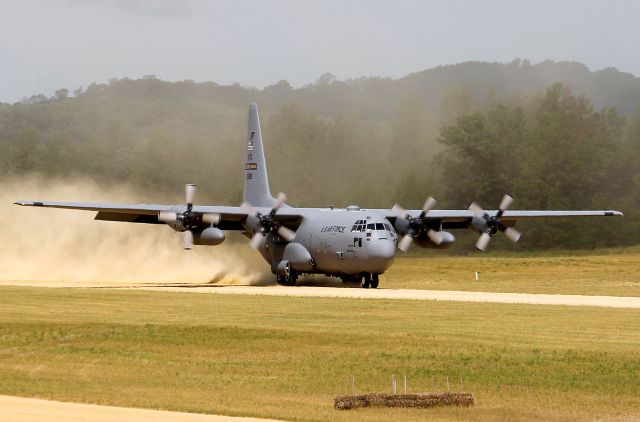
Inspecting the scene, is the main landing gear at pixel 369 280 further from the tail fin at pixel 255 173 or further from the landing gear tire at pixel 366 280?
the tail fin at pixel 255 173

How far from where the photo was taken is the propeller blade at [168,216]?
51.7 m

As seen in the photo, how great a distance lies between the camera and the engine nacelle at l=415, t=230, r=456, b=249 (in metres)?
52.8

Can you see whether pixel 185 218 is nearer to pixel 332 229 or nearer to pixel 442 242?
pixel 332 229

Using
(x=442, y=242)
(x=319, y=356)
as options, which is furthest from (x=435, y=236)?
(x=319, y=356)

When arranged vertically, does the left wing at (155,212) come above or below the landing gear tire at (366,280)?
above

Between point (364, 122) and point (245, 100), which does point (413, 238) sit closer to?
point (364, 122)

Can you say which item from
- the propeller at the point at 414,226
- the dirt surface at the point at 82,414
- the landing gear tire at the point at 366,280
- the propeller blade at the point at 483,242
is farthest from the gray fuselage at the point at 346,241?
the dirt surface at the point at 82,414

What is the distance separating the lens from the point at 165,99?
11812 centimetres

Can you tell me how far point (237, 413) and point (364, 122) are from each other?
67.7 metres

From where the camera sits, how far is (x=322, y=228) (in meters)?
52.7

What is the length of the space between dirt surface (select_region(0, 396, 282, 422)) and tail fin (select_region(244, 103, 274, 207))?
134 feet

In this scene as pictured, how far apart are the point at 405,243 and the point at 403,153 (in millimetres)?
29639

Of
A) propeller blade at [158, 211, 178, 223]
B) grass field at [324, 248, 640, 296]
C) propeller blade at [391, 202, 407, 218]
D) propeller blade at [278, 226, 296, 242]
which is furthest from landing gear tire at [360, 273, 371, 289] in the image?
propeller blade at [158, 211, 178, 223]

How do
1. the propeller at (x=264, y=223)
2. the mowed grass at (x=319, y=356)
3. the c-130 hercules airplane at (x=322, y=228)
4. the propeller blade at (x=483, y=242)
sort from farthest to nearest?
the propeller at (x=264, y=223) → the propeller blade at (x=483, y=242) → the c-130 hercules airplane at (x=322, y=228) → the mowed grass at (x=319, y=356)
